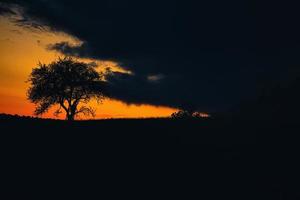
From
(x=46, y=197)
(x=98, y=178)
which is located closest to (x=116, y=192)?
(x=98, y=178)

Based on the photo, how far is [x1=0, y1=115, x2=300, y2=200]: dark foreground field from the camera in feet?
60.5

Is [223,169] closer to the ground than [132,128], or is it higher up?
closer to the ground

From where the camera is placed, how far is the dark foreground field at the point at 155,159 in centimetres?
1844

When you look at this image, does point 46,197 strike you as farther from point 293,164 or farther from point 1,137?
point 293,164

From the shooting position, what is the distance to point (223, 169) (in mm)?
20094

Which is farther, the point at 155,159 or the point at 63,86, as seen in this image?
the point at 63,86

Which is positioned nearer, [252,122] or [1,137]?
[1,137]

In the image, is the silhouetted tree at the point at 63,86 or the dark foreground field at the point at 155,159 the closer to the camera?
the dark foreground field at the point at 155,159

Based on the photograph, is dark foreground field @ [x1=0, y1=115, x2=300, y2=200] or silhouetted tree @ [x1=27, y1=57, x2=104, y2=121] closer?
dark foreground field @ [x1=0, y1=115, x2=300, y2=200]

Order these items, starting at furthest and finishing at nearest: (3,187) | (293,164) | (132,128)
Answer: (132,128)
(293,164)
(3,187)

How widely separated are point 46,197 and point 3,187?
8.28ft

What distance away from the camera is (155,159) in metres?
21.3

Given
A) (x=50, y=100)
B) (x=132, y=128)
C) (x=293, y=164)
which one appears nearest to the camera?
(x=293, y=164)

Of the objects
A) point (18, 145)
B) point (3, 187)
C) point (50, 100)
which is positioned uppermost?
point (50, 100)
